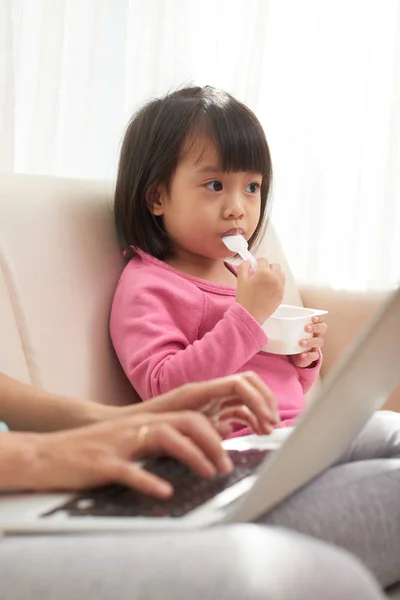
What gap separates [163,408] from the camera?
2.77ft

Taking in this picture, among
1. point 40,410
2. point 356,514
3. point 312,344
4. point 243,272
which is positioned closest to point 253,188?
point 243,272

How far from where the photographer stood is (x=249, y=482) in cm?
74

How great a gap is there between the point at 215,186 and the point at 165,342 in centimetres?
30

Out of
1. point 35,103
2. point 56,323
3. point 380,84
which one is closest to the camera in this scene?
point 56,323

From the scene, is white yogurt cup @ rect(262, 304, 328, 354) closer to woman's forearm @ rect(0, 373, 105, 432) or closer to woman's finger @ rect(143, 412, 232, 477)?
woman's forearm @ rect(0, 373, 105, 432)

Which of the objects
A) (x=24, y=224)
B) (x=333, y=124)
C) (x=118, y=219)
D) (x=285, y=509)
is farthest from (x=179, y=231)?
(x=333, y=124)

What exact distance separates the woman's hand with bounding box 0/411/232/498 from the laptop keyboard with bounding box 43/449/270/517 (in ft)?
0.06

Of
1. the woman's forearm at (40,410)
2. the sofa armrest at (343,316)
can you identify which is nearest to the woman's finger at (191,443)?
the woman's forearm at (40,410)

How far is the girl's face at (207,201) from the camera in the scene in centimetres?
143

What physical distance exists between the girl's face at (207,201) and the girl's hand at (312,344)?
20 cm

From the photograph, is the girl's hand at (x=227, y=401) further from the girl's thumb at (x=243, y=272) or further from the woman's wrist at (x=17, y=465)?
the girl's thumb at (x=243, y=272)

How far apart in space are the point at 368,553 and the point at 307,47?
1.75 metres

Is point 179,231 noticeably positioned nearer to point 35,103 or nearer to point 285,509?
point 285,509

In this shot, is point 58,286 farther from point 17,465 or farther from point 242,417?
point 17,465
